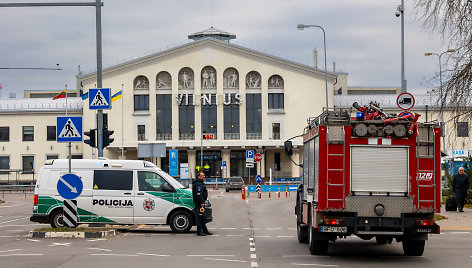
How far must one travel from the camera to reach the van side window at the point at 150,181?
72.1ft

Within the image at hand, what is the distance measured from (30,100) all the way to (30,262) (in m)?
82.8

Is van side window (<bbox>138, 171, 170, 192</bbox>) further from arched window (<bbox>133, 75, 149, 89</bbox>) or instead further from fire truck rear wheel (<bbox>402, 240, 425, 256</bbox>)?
arched window (<bbox>133, 75, 149, 89</bbox>)

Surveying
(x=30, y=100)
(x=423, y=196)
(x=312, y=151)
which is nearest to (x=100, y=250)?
(x=312, y=151)

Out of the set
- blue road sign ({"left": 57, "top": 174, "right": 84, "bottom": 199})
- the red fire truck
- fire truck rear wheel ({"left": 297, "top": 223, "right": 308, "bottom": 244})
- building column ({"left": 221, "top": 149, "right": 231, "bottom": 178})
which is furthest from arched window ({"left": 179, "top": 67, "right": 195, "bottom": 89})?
the red fire truck

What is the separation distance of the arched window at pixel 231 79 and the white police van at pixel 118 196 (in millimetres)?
65481

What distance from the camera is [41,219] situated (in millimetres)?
21469

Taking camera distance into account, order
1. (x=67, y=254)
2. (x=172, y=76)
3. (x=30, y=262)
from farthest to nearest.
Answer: (x=172, y=76)
(x=67, y=254)
(x=30, y=262)

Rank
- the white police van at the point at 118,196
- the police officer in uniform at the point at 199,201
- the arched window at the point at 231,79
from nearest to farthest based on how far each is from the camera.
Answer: the police officer in uniform at the point at 199,201 → the white police van at the point at 118,196 → the arched window at the point at 231,79

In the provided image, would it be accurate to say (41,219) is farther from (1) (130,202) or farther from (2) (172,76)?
(2) (172,76)

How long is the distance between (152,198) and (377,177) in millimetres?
8957

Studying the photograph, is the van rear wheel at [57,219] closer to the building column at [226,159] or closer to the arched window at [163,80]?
the building column at [226,159]

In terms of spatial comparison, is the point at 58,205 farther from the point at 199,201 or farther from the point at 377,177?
the point at 377,177

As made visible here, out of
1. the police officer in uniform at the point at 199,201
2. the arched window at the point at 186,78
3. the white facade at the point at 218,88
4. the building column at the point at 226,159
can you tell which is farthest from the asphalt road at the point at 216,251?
the arched window at the point at 186,78

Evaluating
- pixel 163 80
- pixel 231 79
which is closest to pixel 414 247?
pixel 231 79
